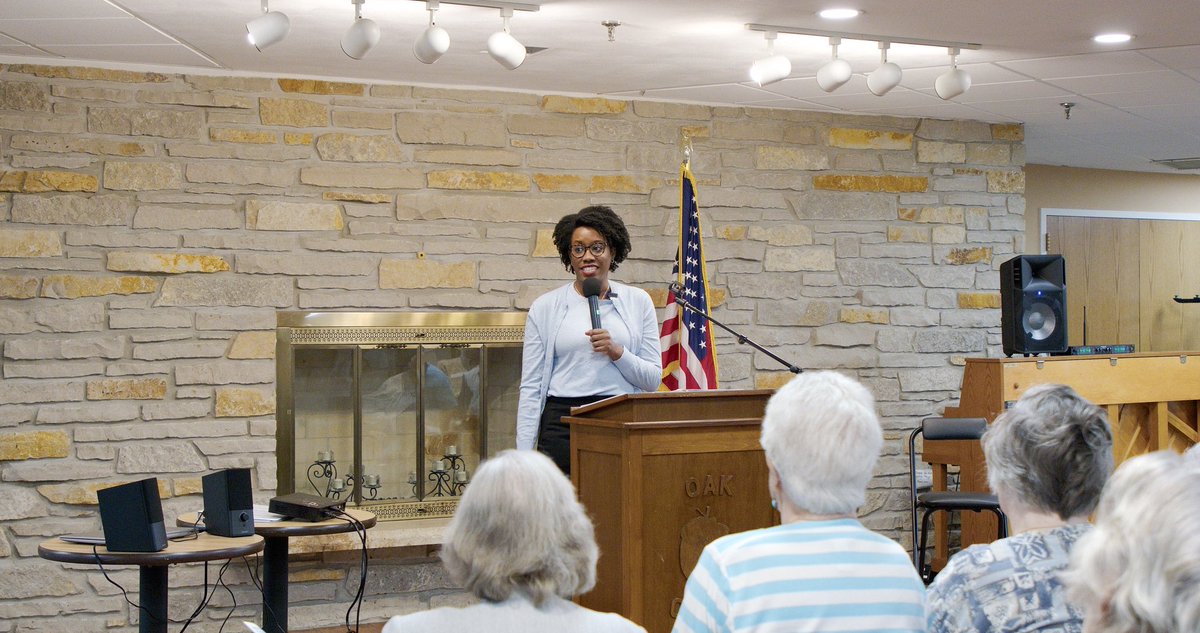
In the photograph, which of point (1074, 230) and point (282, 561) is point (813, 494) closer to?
point (282, 561)

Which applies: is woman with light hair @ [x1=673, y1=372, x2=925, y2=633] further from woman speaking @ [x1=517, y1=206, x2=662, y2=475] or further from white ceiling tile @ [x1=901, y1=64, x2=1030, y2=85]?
white ceiling tile @ [x1=901, y1=64, x2=1030, y2=85]

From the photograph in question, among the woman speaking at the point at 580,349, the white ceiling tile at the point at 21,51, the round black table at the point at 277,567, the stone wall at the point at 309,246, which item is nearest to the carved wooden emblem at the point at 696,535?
the woman speaking at the point at 580,349

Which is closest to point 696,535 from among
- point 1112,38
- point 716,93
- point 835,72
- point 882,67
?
point 835,72

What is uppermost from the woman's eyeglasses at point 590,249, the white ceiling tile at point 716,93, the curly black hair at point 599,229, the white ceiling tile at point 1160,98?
the white ceiling tile at point 1160,98

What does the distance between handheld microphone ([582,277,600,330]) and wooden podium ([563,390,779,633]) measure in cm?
45

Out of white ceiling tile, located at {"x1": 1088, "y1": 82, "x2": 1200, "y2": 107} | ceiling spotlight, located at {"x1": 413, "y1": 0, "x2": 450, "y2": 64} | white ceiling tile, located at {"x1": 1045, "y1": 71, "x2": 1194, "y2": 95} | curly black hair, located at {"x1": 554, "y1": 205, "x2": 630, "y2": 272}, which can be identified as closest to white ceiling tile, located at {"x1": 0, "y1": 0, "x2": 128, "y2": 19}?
ceiling spotlight, located at {"x1": 413, "y1": 0, "x2": 450, "y2": 64}

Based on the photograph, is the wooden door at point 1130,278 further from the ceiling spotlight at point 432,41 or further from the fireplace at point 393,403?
the ceiling spotlight at point 432,41

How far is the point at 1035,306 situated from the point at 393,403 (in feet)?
10.1

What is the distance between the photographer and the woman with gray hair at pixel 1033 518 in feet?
5.82

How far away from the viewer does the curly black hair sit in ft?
12.8

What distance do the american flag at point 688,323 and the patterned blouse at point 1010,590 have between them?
3150mm

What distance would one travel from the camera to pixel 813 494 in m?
1.78

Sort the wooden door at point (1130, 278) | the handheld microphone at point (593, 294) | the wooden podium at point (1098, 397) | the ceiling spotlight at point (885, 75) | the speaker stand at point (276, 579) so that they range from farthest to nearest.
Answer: the wooden door at point (1130, 278), the wooden podium at point (1098, 397), the ceiling spotlight at point (885, 75), the handheld microphone at point (593, 294), the speaker stand at point (276, 579)

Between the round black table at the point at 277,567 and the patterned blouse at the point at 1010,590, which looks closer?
the patterned blouse at the point at 1010,590
